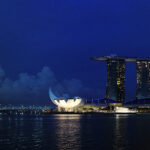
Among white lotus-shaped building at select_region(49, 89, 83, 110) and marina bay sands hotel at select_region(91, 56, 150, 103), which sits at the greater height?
marina bay sands hotel at select_region(91, 56, 150, 103)

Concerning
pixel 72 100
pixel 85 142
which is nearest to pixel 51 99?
pixel 72 100

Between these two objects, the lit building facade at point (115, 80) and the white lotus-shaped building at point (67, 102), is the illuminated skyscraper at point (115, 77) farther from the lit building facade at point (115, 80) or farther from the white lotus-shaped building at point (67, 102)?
the white lotus-shaped building at point (67, 102)

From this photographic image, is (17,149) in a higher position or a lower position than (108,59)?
lower

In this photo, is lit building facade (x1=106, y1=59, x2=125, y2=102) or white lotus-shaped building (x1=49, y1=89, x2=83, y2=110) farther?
lit building facade (x1=106, y1=59, x2=125, y2=102)

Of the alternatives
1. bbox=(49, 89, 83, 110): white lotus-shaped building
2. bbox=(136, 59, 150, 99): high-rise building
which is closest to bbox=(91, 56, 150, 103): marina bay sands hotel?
bbox=(136, 59, 150, 99): high-rise building

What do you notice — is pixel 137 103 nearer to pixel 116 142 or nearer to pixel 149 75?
pixel 149 75

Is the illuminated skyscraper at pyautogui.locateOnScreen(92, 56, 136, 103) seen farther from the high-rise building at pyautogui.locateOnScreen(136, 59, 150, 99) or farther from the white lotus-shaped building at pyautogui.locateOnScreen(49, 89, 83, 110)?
the white lotus-shaped building at pyautogui.locateOnScreen(49, 89, 83, 110)

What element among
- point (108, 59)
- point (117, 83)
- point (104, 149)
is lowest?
point (104, 149)

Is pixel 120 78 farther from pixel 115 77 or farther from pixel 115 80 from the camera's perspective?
pixel 115 80
